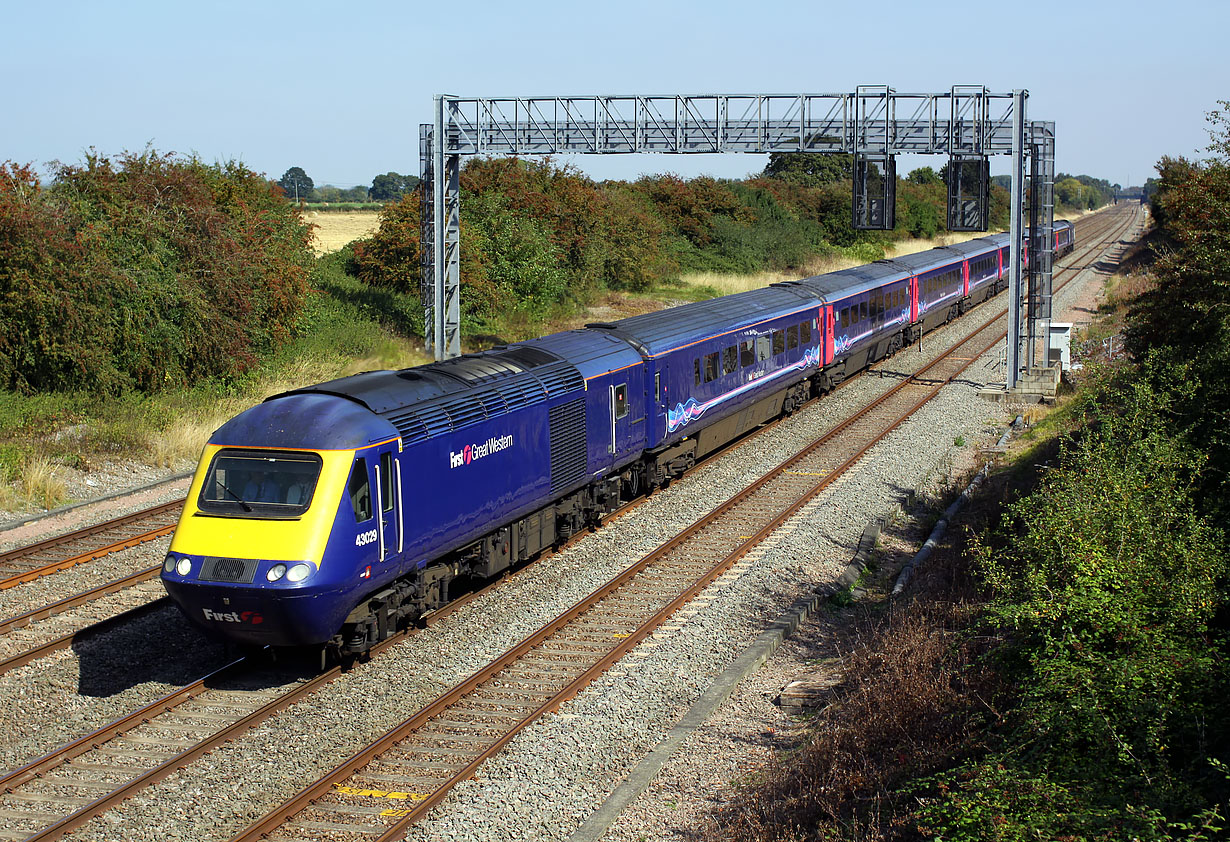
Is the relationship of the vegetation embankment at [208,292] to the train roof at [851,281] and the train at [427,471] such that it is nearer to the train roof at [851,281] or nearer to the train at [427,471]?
the train at [427,471]

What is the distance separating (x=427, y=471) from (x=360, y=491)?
1.14 metres

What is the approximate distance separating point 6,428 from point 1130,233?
298 ft

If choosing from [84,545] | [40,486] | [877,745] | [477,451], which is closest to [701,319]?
[477,451]

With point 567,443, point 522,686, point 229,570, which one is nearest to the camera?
point 229,570

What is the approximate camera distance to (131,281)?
2212 cm

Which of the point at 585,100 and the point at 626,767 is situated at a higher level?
the point at 585,100

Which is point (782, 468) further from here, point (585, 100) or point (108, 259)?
point (108, 259)

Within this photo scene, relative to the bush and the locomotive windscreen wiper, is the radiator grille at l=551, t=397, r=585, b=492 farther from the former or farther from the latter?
the bush

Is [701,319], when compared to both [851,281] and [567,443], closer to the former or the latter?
[567,443]

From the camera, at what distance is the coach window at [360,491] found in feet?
34.9

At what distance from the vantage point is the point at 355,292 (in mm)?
34844

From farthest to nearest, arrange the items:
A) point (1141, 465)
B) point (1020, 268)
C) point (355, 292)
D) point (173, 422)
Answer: point (355, 292) < point (1020, 268) < point (173, 422) < point (1141, 465)

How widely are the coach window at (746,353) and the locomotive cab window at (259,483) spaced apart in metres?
12.4

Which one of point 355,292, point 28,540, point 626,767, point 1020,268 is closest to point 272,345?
point 355,292
